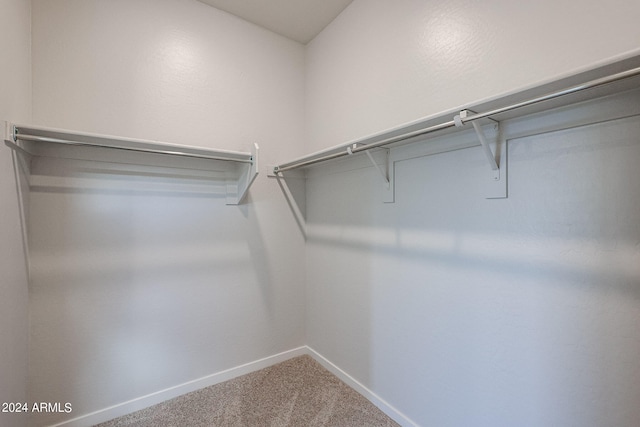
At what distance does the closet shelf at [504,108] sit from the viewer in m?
0.72

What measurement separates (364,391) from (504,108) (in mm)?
1718

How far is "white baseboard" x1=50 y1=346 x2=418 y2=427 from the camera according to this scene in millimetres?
1501

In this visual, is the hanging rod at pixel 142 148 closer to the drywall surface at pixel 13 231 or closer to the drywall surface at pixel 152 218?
the drywall surface at pixel 13 231

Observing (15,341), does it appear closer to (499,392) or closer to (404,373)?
(404,373)

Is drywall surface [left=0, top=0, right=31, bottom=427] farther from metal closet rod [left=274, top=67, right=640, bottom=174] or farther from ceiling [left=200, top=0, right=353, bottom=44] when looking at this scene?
metal closet rod [left=274, top=67, right=640, bottom=174]

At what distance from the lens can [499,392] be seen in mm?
1124

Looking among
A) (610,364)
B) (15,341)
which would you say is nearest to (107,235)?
(15,341)

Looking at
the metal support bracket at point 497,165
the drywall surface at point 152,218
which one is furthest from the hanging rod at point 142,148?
the metal support bracket at point 497,165

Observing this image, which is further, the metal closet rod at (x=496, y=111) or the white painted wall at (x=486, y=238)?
the white painted wall at (x=486, y=238)

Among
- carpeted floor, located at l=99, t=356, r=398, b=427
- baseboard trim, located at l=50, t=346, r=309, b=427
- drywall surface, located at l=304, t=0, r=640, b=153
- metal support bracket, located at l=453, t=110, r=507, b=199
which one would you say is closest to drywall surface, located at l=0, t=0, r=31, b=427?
baseboard trim, located at l=50, t=346, r=309, b=427

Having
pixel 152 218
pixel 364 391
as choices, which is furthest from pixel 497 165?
pixel 152 218

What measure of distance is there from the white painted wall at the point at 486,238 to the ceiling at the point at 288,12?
15 centimetres

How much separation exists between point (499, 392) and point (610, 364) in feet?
1.31

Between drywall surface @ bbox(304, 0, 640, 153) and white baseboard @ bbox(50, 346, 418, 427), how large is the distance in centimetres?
162
